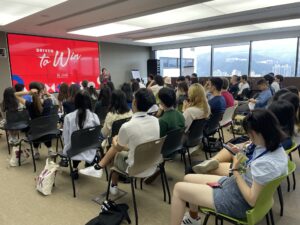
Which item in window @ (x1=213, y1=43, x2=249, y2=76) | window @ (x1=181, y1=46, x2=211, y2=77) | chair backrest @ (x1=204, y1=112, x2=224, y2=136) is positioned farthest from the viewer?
window @ (x1=181, y1=46, x2=211, y2=77)

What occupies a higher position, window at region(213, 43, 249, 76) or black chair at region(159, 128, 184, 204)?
window at region(213, 43, 249, 76)

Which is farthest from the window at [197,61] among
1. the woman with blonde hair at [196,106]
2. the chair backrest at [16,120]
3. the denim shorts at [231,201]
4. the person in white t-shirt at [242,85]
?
the denim shorts at [231,201]

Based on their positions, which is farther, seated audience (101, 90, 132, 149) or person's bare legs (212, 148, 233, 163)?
seated audience (101, 90, 132, 149)

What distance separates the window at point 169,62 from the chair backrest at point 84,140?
30.4ft

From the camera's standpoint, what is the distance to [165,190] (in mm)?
2674

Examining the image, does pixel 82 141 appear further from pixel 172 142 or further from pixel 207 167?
pixel 207 167

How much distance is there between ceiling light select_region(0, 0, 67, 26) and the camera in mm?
4293

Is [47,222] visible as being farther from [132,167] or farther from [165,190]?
[165,190]

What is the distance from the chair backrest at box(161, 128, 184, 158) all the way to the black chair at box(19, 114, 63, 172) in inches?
70.3

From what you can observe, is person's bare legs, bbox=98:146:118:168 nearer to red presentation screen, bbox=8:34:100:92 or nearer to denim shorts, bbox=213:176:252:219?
denim shorts, bbox=213:176:252:219

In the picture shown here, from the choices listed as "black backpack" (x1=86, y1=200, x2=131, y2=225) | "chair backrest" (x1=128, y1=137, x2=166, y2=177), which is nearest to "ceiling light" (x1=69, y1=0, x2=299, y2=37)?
"chair backrest" (x1=128, y1=137, x2=166, y2=177)

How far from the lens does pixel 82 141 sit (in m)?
2.62

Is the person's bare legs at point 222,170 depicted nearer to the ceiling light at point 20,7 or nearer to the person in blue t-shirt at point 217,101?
the person in blue t-shirt at point 217,101

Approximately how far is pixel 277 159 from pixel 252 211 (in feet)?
1.12
